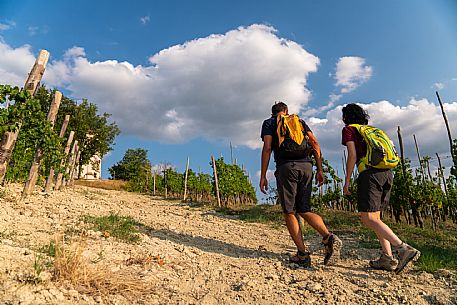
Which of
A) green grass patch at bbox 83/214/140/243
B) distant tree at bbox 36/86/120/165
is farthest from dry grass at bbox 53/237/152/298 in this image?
distant tree at bbox 36/86/120/165

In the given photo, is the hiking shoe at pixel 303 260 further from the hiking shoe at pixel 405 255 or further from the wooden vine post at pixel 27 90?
the wooden vine post at pixel 27 90

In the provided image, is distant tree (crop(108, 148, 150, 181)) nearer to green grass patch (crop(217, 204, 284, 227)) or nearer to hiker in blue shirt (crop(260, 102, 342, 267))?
green grass patch (crop(217, 204, 284, 227))

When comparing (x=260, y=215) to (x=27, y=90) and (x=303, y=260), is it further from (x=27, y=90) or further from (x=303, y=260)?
(x=27, y=90)

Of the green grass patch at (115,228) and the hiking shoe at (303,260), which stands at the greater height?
the green grass patch at (115,228)

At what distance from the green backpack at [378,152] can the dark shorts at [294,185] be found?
0.58 metres

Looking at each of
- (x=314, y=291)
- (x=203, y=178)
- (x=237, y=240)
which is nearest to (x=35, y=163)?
(x=237, y=240)

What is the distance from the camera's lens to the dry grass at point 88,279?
218 centimetres

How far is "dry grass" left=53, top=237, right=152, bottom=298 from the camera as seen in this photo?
218 centimetres

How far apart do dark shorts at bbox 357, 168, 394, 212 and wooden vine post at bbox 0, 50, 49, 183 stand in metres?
5.31

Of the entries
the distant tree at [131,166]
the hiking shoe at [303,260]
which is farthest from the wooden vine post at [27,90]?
the distant tree at [131,166]

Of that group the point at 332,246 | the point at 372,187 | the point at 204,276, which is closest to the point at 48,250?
the point at 204,276

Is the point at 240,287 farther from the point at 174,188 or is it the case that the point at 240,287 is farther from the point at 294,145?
the point at 174,188

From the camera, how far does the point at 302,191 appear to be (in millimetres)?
3451

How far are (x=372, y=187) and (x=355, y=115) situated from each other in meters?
0.84
